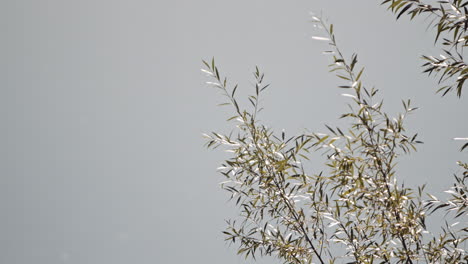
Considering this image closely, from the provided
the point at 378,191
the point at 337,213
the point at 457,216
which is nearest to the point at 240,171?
the point at 337,213

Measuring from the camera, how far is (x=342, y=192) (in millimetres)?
3414

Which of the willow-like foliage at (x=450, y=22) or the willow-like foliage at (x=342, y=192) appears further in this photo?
the willow-like foliage at (x=342, y=192)

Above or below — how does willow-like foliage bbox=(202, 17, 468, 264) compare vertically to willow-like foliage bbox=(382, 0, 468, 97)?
below

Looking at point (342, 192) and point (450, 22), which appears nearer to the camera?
point (450, 22)

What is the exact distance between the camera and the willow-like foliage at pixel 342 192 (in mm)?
3176

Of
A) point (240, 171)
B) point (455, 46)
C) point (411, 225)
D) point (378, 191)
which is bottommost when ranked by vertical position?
point (411, 225)

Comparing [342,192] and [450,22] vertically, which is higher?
[450,22]

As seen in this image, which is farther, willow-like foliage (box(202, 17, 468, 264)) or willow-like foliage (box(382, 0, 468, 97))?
willow-like foliage (box(202, 17, 468, 264))

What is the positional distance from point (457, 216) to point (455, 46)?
1.00m

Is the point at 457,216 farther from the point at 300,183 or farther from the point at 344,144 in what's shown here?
the point at 300,183

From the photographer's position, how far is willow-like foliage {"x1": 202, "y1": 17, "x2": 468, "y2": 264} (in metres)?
3.18

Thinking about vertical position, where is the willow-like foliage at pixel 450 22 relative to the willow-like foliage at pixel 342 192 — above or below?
above

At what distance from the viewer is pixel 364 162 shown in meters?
3.22

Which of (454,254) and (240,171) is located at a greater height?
(240,171)
